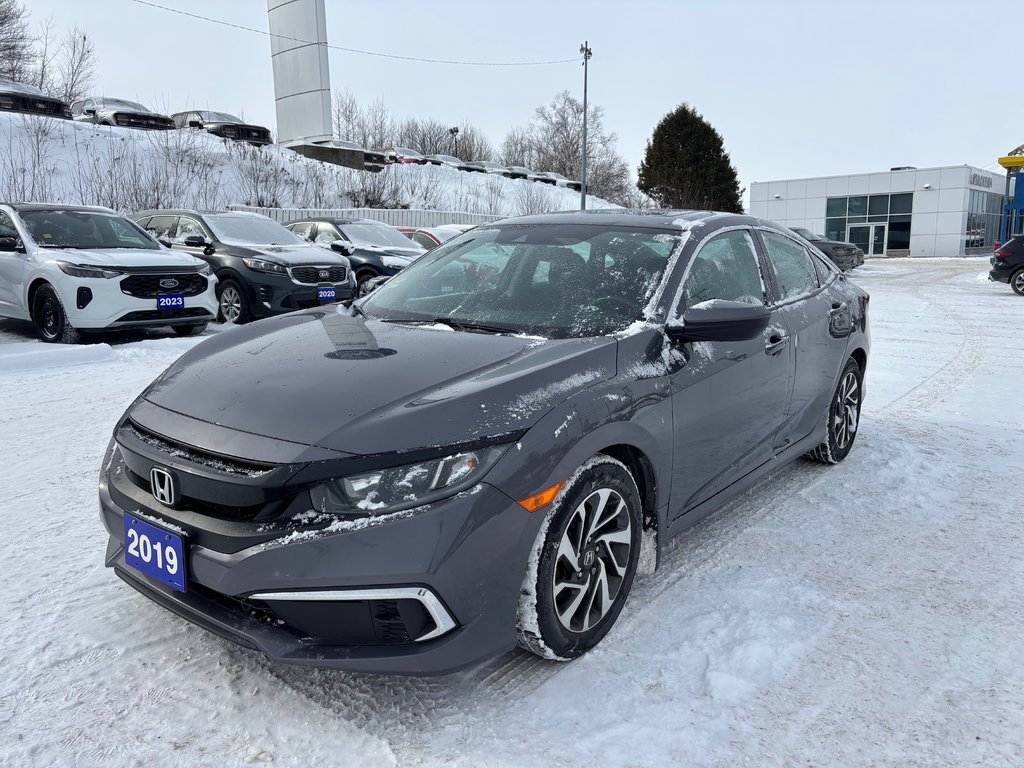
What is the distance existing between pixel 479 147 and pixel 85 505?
69.8 metres

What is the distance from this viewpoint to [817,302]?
439 cm

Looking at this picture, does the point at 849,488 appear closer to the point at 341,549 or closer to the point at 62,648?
the point at 341,549

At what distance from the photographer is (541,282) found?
11.3ft

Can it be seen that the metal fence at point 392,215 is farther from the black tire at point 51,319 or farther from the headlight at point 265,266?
the black tire at point 51,319

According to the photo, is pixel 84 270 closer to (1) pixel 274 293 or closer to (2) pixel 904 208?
(1) pixel 274 293

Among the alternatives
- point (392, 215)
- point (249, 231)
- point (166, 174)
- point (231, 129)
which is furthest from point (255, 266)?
point (231, 129)

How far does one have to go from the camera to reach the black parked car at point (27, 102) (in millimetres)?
23250

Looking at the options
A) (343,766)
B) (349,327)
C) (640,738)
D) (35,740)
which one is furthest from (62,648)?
(640,738)

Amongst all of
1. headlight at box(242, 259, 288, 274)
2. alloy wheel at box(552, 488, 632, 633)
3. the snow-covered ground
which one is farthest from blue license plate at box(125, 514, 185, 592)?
headlight at box(242, 259, 288, 274)

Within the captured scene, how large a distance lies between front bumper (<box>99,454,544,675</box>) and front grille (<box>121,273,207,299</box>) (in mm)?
6984

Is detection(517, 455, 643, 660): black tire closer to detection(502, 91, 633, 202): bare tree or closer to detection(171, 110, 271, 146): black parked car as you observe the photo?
detection(171, 110, 271, 146): black parked car

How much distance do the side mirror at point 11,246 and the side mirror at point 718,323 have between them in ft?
27.4

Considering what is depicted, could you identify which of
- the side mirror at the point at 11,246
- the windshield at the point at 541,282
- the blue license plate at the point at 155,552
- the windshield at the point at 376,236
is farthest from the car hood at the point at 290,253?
the blue license plate at the point at 155,552

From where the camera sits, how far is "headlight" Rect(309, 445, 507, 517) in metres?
2.18
